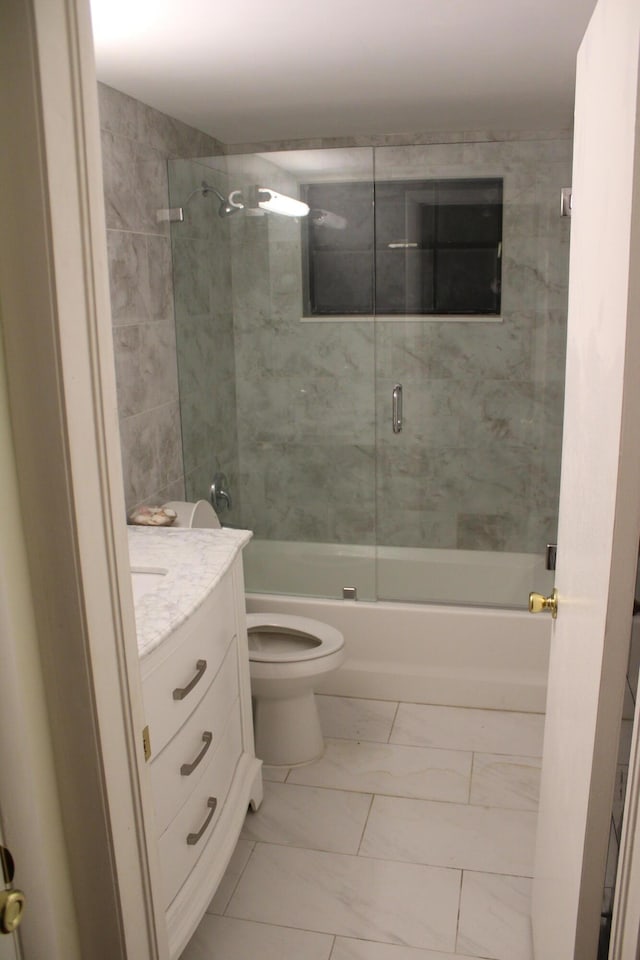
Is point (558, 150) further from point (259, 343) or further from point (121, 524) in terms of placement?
point (121, 524)

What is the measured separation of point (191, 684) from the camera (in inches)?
74.4

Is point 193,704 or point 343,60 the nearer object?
point 193,704

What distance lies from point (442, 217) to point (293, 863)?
95.6 inches

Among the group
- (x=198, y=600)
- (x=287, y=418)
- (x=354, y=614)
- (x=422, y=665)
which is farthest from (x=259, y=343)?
(x=198, y=600)

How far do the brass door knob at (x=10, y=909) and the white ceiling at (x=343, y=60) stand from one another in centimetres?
194

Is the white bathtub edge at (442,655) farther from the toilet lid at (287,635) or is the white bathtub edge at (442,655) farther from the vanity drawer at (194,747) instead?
the vanity drawer at (194,747)

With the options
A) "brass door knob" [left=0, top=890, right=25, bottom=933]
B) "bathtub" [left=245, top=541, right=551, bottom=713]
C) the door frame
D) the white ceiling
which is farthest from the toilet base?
the white ceiling

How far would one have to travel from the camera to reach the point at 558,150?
10.4ft

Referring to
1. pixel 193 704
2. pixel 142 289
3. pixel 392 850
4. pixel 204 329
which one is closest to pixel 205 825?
pixel 193 704

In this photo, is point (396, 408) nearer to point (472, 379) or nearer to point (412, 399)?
point (412, 399)

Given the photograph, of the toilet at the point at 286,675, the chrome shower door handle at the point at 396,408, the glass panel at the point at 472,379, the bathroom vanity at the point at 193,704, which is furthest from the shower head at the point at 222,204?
the bathroom vanity at the point at 193,704

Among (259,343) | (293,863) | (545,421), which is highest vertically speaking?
(259,343)

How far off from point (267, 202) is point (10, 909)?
292cm

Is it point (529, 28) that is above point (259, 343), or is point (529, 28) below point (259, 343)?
above
